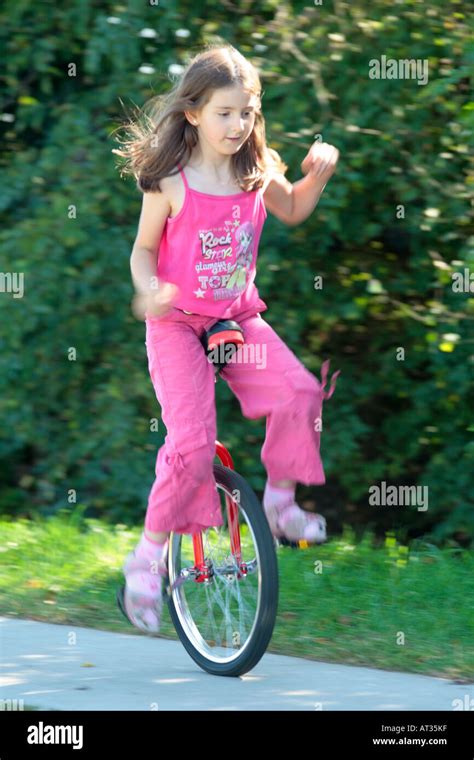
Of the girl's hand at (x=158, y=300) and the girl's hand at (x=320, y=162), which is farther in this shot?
the girl's hand at (x=320, y=162)

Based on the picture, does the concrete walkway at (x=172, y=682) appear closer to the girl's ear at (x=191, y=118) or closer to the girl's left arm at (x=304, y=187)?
the girl's left arm at (x=304, y=187)

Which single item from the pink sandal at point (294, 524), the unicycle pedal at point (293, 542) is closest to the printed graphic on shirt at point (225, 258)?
the pink sandal at point (294, 524)

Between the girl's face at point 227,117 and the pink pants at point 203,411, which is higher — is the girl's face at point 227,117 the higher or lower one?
the higher one

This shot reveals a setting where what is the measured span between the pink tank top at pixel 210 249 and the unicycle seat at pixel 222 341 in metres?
0.06

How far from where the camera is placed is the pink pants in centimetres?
445

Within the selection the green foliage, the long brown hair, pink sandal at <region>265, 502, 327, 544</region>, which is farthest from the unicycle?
the green foliage

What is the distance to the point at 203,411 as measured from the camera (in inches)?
176

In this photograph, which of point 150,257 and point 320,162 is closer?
point 150,257

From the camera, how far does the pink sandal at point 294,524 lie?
4.61 m

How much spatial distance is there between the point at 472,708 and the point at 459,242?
169 inches

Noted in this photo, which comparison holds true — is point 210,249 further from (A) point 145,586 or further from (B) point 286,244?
(B) point 286,244

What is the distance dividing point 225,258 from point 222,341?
289 mm

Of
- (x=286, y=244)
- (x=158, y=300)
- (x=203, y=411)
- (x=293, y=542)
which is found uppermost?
(x=286, y=244)

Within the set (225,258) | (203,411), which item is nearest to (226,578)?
(203,411)
